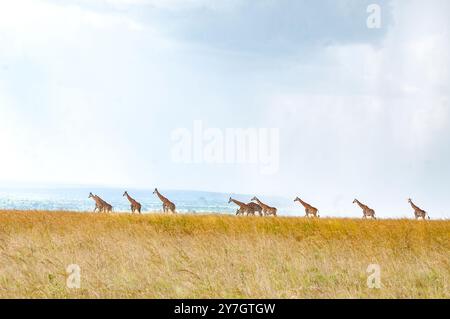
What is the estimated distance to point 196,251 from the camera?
1548cm

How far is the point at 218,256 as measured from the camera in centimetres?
1472

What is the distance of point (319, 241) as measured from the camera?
60.7 feet

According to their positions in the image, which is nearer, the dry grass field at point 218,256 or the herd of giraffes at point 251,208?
the dry grass field at point 218,256

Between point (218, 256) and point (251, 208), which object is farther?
point (251, 208)

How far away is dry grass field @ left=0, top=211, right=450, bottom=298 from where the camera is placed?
37.9 feet

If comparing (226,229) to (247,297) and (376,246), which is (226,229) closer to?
(376,246)

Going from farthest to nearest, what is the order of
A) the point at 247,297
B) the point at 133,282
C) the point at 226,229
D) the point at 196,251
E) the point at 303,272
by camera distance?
the point at 226,229 → the point at 196,251 → the point at 303,272 → the point at 133,282 → the point at 247,297

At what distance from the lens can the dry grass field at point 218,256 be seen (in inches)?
455

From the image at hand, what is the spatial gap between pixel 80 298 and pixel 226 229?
35.2 ft

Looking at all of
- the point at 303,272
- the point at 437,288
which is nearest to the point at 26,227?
the point at 303,272

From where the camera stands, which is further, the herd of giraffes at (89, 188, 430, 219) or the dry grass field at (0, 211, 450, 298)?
the herd of giraffes at (89, 188, 430, 219)
